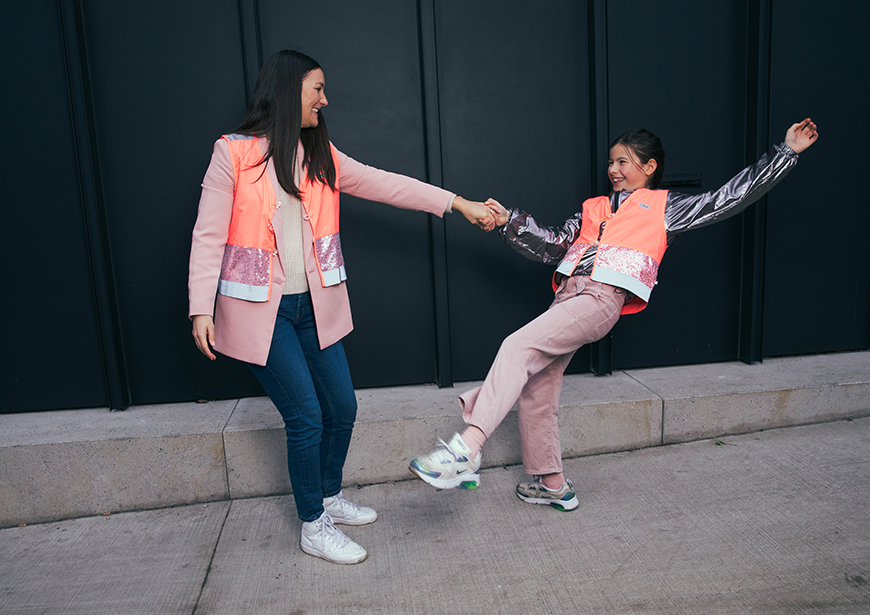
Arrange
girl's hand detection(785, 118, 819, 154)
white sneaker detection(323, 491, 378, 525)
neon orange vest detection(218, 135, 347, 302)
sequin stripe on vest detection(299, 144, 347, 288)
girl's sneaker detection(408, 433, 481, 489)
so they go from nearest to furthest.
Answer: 1. girl's sneaker detection(408, 433, 481, 489)
2. neon orange vest detection(218, 135, 347, 302)
3. sequin stripe on vest detection(299, 144, 347, 288)
4. girl's hand detection(785, 118, 819, 154)
5. white sneaker detection(323, 491, 378, 525)

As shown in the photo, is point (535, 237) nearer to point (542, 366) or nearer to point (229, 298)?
point (542, 366)

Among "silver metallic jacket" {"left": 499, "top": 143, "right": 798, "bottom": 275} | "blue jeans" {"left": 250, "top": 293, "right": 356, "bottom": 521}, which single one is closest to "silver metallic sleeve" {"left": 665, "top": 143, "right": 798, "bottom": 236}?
"silver metallic jacket" {"left": 499, "top": 143, "right": 798, "bottom": 275}

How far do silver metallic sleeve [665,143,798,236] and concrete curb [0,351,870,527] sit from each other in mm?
1115

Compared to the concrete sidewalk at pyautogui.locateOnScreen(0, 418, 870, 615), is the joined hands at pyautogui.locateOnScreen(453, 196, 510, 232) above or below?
above

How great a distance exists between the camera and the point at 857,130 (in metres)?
3.89

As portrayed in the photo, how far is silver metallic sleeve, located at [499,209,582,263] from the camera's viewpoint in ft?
9.41

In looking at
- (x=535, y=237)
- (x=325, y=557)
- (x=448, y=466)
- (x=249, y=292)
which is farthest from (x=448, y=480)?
(x=535, y=237)

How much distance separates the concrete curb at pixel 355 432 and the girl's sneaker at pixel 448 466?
97 centimetres

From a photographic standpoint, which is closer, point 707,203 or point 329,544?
point 329,544

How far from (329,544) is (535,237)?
1.65 m

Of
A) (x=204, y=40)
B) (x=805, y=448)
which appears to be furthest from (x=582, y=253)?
(x=204, y=40)

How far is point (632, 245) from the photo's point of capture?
2.64m

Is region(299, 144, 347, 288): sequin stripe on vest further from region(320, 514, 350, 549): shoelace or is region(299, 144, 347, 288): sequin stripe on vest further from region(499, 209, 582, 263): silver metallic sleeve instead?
region(320, 514, 350, 549): shoelace

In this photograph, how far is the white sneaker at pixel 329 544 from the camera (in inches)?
96.1
